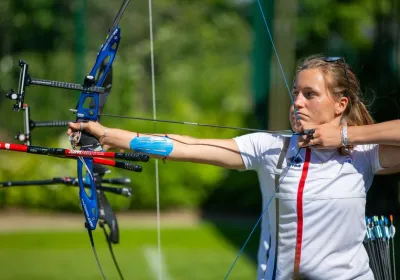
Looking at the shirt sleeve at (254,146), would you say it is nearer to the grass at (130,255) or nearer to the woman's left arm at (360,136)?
the woman's left arm at (360,136)

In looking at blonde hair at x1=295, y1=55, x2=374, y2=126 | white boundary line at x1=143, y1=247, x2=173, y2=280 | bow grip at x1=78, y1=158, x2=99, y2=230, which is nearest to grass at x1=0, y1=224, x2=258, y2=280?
white boundary line at x1=143, y1=247, x2=173, y2=280

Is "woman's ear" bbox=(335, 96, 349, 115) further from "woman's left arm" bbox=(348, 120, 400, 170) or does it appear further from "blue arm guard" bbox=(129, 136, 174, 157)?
"blue arm guard" bbox=(129, 136, 174, 157)

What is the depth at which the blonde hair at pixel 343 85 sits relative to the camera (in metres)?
2.91

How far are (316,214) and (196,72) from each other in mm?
16347

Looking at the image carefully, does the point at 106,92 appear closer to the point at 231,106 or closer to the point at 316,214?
the point at 316,214

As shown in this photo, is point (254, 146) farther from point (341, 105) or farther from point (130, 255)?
point (130, 255)

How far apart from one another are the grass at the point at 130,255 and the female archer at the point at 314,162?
4.81 metres

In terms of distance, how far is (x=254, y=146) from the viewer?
2.95 meters

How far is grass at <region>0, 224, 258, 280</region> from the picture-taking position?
7902 mm

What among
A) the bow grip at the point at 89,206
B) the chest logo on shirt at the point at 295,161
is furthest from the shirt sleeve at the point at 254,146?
the bow grip at the point at 89,206

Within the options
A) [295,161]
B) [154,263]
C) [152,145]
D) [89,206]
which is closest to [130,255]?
[154,263]

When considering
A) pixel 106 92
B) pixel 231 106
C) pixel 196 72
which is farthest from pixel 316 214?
pixel 196 72

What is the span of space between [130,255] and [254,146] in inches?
244

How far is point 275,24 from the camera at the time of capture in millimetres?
11797
